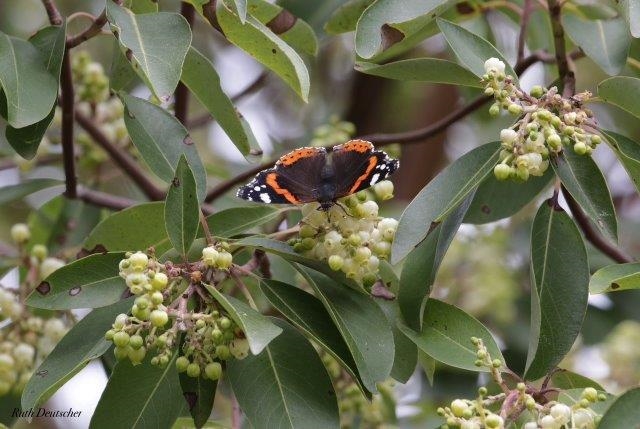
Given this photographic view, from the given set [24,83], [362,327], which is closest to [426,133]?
[362,327]

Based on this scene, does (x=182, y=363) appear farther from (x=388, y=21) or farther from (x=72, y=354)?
(x=388, y=21)

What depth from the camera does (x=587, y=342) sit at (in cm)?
333

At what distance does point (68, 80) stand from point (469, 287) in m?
1.92

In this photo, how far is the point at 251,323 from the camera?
1.44 meters

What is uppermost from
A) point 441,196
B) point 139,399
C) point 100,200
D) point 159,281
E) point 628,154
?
point 628,154

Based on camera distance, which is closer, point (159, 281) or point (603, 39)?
point (159, 281)

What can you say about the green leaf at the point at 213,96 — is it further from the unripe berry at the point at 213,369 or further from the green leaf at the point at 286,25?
the unripe berry at the point at 213,369

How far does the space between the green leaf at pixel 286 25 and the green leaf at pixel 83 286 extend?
24.8 inches

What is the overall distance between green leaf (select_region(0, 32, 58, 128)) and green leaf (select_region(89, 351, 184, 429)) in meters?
0.45

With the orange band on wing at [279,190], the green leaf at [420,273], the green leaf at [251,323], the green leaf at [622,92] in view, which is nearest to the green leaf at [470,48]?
the green leaf at [622,92]

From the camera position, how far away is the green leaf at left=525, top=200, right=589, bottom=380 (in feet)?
5.52

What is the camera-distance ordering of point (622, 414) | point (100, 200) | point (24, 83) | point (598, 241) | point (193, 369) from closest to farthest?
1. point (622, 414)
2. point (193, 369)
3. point (24, 83)
4. point (598, 241)
5. point (100, 200)

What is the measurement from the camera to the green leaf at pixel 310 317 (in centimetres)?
163

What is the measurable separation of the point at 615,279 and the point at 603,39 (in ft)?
2.53
